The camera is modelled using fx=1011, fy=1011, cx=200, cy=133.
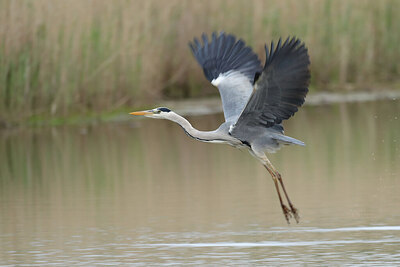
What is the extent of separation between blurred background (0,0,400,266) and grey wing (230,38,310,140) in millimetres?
867

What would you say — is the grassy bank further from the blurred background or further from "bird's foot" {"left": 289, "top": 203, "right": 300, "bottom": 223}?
"bird's foot" {"left": 289, "top": 203, "right": 300, "bottom": 223}

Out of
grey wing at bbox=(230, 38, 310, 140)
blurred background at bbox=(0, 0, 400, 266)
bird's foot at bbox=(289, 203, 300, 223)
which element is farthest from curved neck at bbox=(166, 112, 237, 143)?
bird's foot at bbox=(289, 203, 300, 223)

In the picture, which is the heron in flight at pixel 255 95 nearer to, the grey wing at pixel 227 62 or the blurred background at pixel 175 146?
the grey wing at pixel 227 62

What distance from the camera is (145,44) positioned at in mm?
16219

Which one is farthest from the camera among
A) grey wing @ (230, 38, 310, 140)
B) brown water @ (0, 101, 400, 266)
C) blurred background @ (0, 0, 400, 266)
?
blurred background @ (0, 0, 400, 266)

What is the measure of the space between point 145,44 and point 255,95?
881cm

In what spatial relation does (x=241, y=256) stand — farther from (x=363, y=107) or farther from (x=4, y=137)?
(x=363, y=107)

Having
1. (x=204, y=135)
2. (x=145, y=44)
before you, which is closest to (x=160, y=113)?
(x=204, y=135)

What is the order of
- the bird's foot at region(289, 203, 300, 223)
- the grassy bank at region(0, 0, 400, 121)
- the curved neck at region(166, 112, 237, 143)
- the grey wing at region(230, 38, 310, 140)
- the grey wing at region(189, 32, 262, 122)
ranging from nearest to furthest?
the grey wing at region(230, 38, 310, 140) < the bird's foot at region(289, 203, 300, 223) < the curved neck at region(166, 112, 237, 143) < the grey wing at region(189, 32, 262, 122) < the grassy bank at region(0, 0, 400, 121)

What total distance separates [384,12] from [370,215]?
36.0 feet

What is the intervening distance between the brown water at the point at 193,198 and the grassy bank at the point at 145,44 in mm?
893

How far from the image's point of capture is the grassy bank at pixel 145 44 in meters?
15.1

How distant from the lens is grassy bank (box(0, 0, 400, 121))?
49.6ft

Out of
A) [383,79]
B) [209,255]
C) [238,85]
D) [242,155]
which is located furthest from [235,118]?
[383,79]
